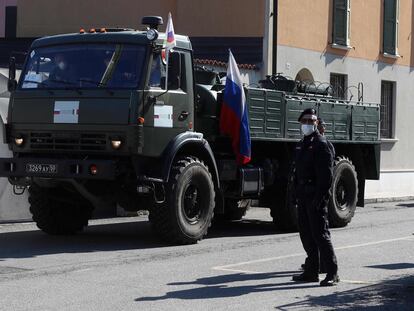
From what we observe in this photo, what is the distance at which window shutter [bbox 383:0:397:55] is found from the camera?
1025 inches

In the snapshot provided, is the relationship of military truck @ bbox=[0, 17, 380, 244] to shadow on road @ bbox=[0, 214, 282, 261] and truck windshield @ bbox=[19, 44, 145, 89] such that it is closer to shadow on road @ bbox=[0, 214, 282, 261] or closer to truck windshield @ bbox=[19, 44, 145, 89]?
truck windshield @ bbox=[19, 44, 145, 89]

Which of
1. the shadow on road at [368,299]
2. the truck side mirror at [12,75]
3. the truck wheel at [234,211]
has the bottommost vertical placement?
the shadow on road at [368,299]

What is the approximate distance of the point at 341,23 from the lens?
78.9 feet

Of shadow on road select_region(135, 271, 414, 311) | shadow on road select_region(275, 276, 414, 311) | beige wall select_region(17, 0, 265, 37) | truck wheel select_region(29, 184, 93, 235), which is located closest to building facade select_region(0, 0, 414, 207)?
beige wall select_region(17, 0, 265, 37)

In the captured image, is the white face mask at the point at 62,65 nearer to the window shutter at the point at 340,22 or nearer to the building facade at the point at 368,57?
the building facade at the point at 368,57

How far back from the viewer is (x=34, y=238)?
1305 cm

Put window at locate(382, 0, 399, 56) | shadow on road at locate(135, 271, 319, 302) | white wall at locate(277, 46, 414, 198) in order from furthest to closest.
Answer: window at locate(382, 0, 399, 56), white wall at locate(277, 46, 414, 198), shadow on road at locate(135, 271, 319, 302)

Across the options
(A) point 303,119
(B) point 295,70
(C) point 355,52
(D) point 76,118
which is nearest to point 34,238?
(D) point 76,118

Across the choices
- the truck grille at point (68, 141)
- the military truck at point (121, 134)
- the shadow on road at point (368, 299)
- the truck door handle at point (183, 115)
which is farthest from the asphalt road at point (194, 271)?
the truck door handle at point (183, 115)

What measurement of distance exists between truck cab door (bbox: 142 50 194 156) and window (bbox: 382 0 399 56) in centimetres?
1479

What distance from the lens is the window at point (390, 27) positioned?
26.0 metres

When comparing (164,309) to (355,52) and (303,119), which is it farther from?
(355,52)

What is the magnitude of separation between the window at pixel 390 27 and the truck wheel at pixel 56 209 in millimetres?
15105

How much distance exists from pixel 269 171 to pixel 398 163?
13.7m
